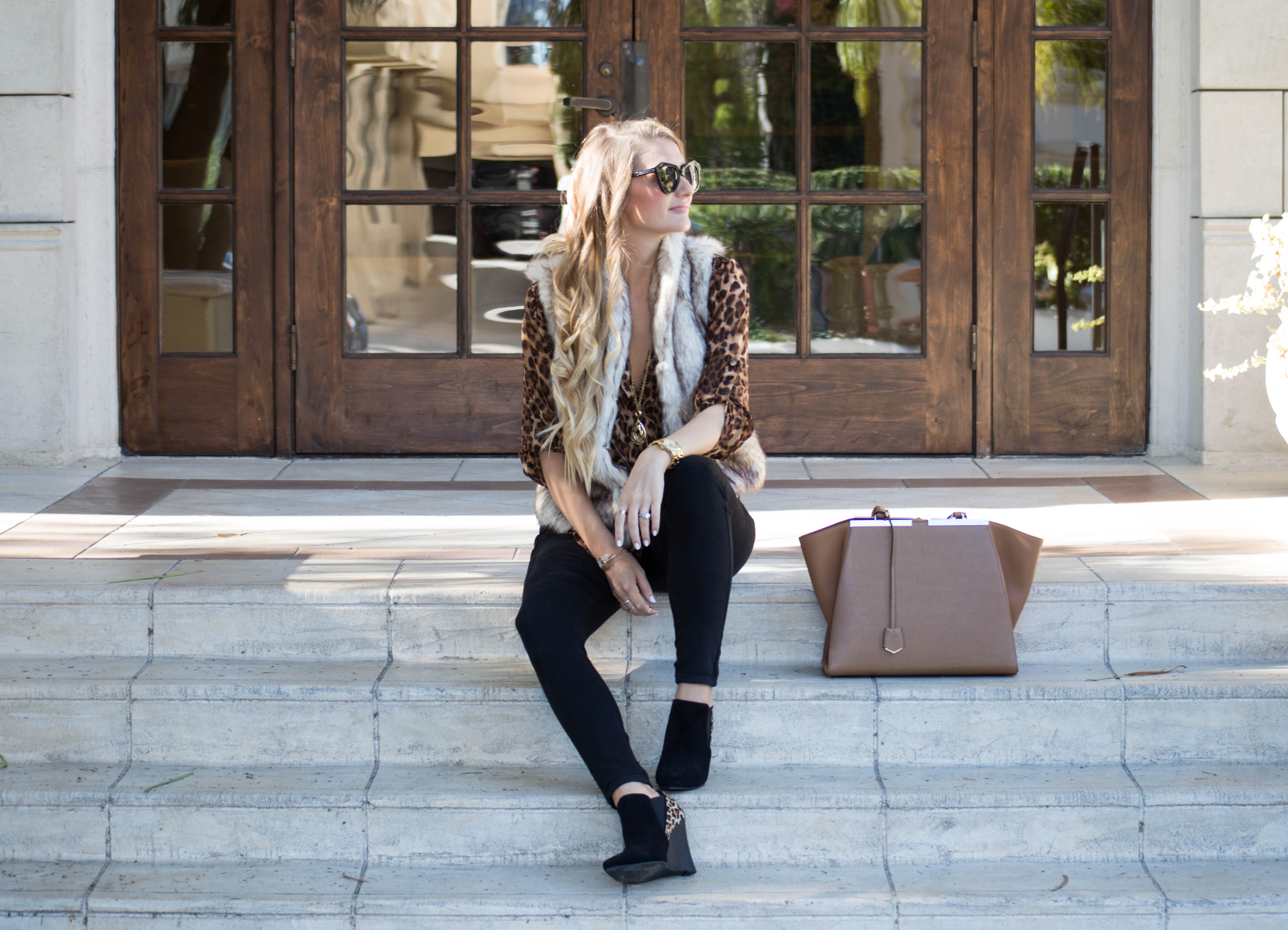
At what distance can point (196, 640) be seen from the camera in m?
3.19

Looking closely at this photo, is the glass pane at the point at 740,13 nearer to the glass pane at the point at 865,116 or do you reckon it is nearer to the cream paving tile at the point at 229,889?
the glass pane at the point at 865,116

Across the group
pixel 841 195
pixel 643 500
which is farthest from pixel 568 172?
pixel 643 500

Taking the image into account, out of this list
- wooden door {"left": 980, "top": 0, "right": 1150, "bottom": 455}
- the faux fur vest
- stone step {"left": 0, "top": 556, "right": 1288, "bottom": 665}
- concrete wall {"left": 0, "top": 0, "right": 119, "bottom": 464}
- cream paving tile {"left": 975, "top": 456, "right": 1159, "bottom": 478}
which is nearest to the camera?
the faux fur vest

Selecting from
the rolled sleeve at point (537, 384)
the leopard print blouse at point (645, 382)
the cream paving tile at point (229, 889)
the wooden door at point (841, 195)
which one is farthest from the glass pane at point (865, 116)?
the cream paving tile at point (229, 889)

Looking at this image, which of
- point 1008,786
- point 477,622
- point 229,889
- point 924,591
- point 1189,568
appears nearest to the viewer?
point 229,889

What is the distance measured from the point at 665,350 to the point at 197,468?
2.73 meters

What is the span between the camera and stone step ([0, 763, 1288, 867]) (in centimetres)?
271

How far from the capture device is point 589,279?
3.00 m

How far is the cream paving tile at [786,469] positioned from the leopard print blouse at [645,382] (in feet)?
5.65

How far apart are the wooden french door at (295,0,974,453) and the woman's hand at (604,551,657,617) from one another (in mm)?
2454

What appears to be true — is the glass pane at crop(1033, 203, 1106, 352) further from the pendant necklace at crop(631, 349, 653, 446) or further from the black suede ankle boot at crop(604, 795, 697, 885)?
the black suede ankle boot at crop(604, 795, 697, 885)

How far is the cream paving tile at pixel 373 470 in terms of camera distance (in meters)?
4.93

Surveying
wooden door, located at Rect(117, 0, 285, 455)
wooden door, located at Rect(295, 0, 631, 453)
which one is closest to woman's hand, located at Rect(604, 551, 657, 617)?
wooden door, located at Rect(295, 0, 631, 453)

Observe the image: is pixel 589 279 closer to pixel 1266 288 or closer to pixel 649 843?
pixel 649 843
